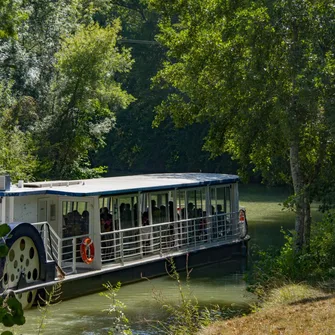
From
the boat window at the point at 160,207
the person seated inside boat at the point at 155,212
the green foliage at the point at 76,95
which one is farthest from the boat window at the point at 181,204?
the green foliage at the point at 76,95

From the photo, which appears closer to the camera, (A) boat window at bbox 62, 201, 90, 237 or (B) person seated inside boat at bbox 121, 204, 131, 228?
(A) boat window at bbox 62, 201, 90, 237

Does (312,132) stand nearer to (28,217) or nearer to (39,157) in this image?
(28,217)

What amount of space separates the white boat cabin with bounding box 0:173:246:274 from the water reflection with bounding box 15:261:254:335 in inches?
36.2

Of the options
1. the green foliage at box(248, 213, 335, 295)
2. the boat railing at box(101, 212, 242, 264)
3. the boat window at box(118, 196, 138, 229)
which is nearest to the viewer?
the green foliage at box(248, 213, 335, 295)

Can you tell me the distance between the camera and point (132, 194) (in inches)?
801

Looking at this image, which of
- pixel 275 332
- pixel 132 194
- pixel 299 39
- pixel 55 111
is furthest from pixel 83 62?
pixel 275 332

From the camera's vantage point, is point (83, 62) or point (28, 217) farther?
point (83, 62)

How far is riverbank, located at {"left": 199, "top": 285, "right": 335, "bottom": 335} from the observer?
10.7 meters

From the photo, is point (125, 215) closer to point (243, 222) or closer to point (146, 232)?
point (146, 232)

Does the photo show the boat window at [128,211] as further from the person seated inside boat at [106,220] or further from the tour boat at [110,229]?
the person seated inside boat at [106,220]

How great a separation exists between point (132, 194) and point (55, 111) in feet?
52.0

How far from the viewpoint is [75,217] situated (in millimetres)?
19172

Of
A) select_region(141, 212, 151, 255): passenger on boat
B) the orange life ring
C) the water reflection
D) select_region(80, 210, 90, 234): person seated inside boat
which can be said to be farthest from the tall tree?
the orange life ring

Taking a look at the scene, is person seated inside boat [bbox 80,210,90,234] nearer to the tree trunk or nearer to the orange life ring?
the orange life ring
